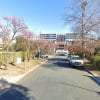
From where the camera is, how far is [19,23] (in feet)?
95.7

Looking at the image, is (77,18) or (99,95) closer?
(99,95)

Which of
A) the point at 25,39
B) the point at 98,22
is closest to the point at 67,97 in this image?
the point at 98,22

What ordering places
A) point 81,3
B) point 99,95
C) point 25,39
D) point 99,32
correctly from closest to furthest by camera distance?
point 99,95
point 99,32
point 81,3
point 25,39

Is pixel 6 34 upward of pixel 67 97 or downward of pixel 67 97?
upward

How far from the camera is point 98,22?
104 ft

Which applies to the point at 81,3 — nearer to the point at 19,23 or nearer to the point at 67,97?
the point at 19,23

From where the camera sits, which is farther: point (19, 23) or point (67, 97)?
point (19, 23)

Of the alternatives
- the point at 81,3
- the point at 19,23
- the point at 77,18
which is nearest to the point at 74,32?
the point at 77,18

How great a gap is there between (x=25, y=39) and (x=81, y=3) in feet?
50.8

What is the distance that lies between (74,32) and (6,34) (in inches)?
742

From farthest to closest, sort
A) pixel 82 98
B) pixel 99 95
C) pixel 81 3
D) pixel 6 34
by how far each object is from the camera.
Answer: pixel 81 3 → pixel 6 34 → pixel 99 95 → pixel 82 98

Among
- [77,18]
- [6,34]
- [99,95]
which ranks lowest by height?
[99,95]

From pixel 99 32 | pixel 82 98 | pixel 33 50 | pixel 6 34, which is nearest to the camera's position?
pixel 82 98

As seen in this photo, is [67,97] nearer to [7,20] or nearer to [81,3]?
[7,20]
